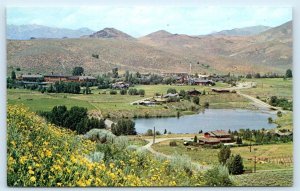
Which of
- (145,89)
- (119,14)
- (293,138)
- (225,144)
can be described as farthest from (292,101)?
(119,14)

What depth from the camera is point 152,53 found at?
25.2ft

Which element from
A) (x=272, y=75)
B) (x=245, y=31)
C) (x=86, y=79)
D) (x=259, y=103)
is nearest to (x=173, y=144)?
(x=259, y=103)

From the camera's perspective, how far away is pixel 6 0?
729 cm

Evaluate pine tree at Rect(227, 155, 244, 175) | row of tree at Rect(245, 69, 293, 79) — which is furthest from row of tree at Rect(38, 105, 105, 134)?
row of tree at Rect(245, 69, 293, 79)

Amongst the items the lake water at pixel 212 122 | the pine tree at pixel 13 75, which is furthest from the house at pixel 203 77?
the pine tree at pixel 13 75

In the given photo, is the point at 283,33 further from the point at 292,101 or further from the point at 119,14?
the point at 119,14

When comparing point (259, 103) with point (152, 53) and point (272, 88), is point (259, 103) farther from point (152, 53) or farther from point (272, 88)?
point (152, 53)

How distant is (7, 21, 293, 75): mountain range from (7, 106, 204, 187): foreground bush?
0.67 metres

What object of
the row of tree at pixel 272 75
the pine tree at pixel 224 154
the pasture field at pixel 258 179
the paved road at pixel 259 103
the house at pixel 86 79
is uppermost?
the row of tree at pixel 272 75

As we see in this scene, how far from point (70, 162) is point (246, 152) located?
6.52 ft

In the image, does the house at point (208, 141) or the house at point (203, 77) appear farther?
the house at point (203, 77)

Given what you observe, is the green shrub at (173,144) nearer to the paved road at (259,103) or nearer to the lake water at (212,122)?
the lake water at (212,122)

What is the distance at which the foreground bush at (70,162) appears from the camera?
7.13 meters

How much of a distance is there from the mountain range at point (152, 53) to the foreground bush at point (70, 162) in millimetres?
672
